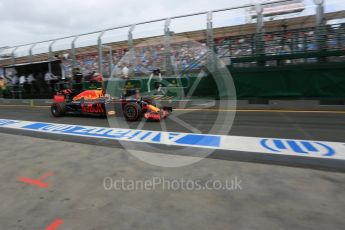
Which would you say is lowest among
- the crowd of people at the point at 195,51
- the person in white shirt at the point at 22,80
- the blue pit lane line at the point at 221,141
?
the blue pit lane line at the point at 221,141

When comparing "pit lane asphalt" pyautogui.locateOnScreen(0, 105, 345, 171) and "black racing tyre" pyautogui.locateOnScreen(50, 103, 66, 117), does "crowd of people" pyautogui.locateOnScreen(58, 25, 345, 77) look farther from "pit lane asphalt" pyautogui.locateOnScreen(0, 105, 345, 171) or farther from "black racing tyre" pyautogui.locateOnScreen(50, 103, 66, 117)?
"pit lane asphalt" pyautogui.locateOnScreen(0, 105, 345, 171)

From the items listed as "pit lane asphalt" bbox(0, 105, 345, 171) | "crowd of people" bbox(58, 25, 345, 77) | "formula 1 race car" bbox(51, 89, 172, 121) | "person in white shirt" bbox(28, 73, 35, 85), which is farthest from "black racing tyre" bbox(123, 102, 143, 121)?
"person in white shirt" bbox(28, 73, 35, 85)

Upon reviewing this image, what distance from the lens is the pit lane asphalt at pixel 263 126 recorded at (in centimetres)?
435

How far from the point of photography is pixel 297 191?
315cm

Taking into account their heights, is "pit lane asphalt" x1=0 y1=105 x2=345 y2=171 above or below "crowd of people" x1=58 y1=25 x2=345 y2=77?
below

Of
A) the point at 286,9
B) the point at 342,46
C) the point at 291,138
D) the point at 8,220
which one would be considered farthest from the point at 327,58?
the point at 8,220

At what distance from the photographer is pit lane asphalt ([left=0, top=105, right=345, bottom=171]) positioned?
4.35 metres

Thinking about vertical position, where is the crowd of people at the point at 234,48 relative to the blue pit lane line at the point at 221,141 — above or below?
above

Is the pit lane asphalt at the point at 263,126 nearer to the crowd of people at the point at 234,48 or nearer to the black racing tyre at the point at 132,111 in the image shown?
the black racing tyre at the point at 132,111

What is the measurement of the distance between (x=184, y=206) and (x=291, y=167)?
1819 mm

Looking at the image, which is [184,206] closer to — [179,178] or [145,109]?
[179,178]

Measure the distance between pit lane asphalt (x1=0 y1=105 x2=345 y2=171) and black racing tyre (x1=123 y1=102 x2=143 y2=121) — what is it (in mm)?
255

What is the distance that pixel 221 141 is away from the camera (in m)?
5.57

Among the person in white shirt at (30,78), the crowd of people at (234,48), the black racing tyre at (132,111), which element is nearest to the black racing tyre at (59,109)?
Answer: the crowd of people at (234,48)
